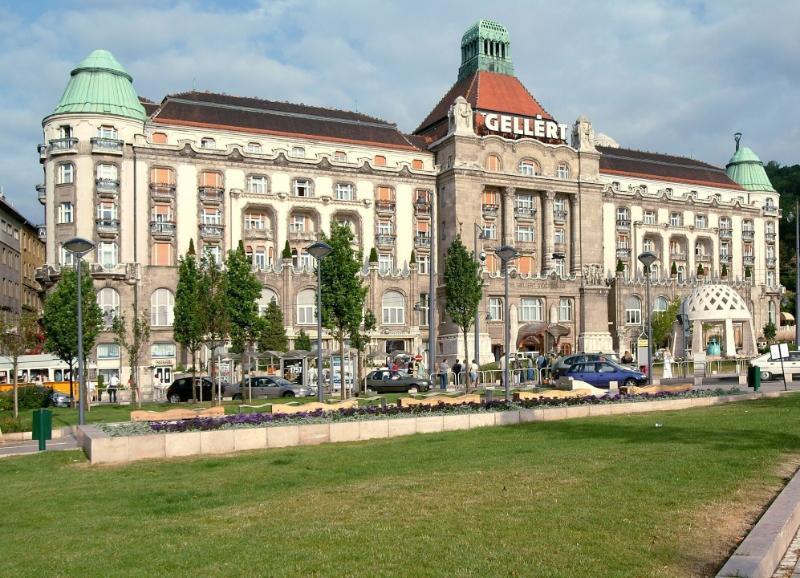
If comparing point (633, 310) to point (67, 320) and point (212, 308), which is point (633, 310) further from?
point (67, 320)

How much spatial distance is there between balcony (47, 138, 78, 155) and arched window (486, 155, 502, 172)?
36.5m

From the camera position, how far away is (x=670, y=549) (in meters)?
8.84

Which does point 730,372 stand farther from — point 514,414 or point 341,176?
point 341,176

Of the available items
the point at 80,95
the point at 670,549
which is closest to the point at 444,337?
the point at 80,95

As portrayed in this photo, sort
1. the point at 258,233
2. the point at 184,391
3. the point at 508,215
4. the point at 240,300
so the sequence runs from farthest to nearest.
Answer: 1. the point at 508,215
2. the point at 258,233
3. the point at 184,391
4. the point at 240,300

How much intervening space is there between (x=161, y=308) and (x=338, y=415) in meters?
47.6

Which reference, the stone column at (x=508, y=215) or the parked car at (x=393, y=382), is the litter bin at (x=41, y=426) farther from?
the stone column at (x=508, y=215)

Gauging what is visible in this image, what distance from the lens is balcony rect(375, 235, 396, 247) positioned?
77688 mm

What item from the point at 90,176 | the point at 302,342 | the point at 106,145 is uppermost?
the point at 106,145

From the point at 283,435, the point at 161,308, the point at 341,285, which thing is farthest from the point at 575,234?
the point at 283,435

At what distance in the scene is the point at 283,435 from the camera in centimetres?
2103

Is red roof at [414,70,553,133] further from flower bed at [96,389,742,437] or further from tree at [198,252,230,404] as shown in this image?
flower bed at [96,389,742,437]

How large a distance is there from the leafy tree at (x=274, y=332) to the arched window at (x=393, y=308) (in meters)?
10.7

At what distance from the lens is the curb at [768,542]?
25.7ft
